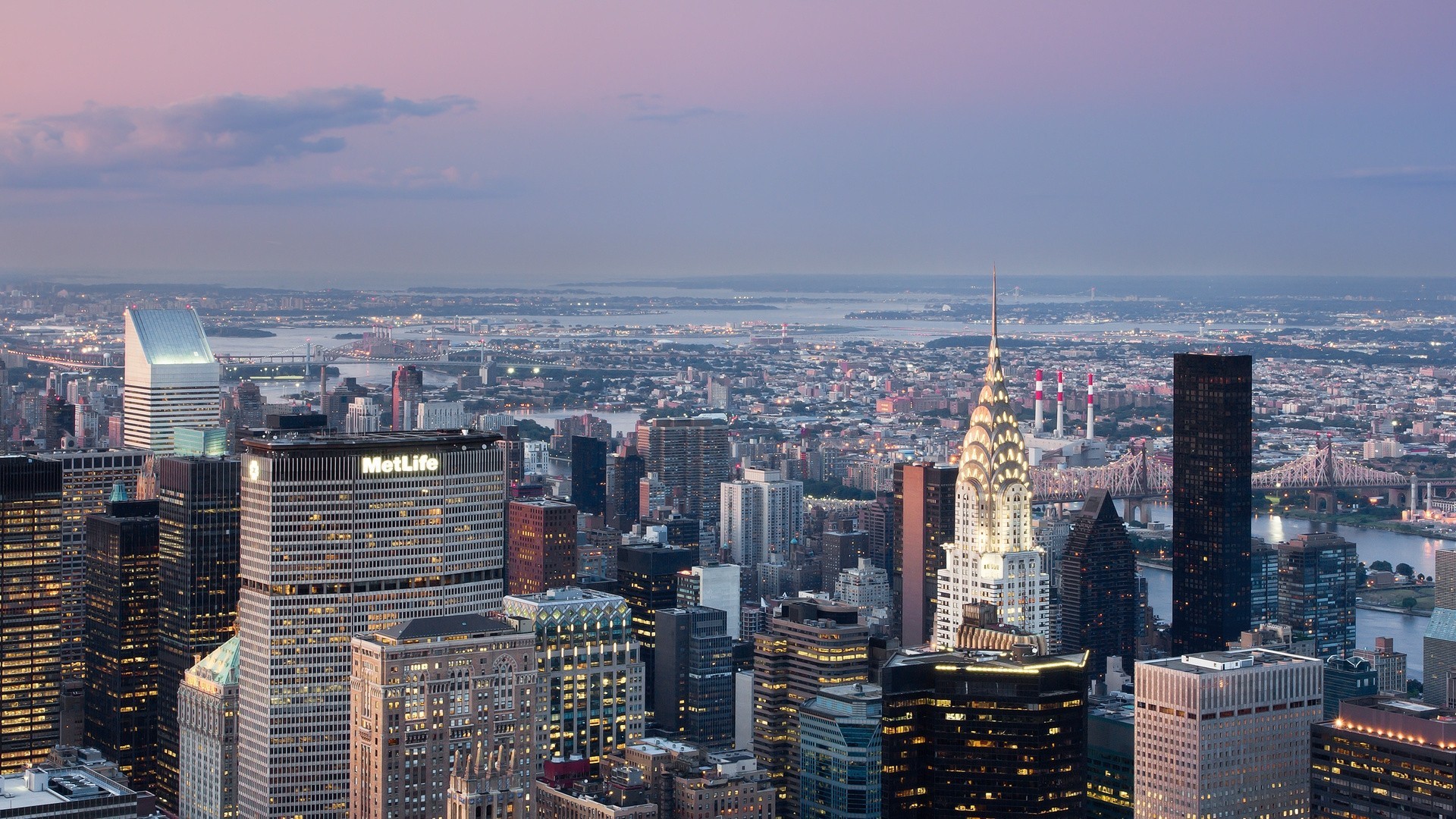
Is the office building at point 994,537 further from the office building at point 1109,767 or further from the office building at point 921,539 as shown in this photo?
the office building at point 1109,767

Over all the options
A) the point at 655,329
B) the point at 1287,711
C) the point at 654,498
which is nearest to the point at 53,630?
the point at 1287,711

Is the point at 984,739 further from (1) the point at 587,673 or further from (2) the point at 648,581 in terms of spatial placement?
(2) the point at 648,581

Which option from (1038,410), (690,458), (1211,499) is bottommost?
(690,458)

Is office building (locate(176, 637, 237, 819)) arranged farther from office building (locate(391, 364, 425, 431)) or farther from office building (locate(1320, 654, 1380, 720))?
office building (locate(391, 364, 425, 431))

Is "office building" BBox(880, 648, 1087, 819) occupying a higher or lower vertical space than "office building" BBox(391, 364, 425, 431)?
lower

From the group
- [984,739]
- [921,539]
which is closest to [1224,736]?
[984,739]

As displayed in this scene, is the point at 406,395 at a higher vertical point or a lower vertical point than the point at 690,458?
higher

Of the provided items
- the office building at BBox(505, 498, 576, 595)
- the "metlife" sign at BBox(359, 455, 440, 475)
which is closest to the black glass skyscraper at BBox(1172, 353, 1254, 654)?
the office building at BBox(505, 498, 576, 595)
